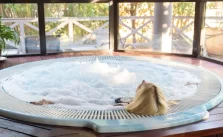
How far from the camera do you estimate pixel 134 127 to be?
1.89 m

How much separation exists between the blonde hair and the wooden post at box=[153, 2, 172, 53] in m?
2.91

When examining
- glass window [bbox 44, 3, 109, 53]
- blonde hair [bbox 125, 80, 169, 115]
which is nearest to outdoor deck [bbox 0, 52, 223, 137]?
blonde hair [bbox 125, 80, 169, 115]

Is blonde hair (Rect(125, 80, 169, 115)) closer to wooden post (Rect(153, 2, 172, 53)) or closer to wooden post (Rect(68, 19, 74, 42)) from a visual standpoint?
wooden post (Rect(153, 2, 172, 53))

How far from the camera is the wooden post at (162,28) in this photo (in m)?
4.91

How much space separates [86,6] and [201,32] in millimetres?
2203

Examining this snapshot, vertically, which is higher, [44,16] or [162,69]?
[44,16]

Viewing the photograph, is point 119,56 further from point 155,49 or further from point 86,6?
point 86,6

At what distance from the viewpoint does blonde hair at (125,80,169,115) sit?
2.12 m

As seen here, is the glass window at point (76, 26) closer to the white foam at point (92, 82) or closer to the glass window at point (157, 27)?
the glass window at point (157, 27)

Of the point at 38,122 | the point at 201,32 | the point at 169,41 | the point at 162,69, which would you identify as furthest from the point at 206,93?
the point at 169,41

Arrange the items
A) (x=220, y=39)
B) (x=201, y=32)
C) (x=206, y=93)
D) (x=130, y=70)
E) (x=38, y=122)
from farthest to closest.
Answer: (x=201, y=32) < (x=220, y=39) < (x=130, y=70) < (x=206, y=93) < (x=38, y=122)

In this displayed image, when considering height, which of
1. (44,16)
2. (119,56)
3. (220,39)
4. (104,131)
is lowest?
(104,131)

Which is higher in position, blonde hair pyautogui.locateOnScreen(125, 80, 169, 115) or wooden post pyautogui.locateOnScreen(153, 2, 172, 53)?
wooden post pyautogui.locateOnScreen(153, 2, 172, 53)

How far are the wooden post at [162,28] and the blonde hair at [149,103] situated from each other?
2908 mm
